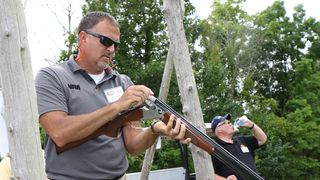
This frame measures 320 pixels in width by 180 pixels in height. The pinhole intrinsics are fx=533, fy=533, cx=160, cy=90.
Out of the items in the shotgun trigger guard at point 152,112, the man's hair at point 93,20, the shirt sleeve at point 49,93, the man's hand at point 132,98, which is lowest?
the shotgun trigger guard at point 152,112

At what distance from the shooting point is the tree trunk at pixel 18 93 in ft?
6.66

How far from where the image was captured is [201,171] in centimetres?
443

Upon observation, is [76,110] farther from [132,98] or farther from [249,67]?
[249,67]

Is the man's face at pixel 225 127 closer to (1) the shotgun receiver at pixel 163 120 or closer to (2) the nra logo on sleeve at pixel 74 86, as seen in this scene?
(1) the shotgun receiver at pixel 163 120

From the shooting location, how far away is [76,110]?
2.66 m

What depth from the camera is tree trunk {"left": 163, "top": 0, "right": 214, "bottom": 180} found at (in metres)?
4.37

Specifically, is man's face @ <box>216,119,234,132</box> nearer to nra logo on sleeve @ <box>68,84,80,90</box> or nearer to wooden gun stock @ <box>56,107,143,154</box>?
wooden gun stock @ <box>56,107,143,154</box>

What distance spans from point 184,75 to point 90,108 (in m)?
1.81

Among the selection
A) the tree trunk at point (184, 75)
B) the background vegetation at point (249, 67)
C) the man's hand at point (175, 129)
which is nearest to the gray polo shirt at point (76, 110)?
the man's hand at point (175, 129)

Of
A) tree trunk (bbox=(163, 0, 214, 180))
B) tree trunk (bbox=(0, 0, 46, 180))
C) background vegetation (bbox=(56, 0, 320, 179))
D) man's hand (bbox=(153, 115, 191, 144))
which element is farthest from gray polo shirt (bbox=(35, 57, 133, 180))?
background vegetation (bbox=(56, 0, 320, 179))

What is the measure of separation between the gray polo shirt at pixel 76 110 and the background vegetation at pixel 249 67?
10.7 metres

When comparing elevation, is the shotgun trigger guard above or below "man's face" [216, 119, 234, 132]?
above

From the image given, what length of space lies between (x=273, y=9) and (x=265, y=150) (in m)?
12.6

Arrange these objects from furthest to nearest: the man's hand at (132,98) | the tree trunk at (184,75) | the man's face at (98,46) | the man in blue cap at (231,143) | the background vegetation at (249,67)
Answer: the background vegetation at (249,67)
the man in blue cap at (231,143)
the tree trunk at (184,75)
the man's face at (98,46)
the man's hand at (132,98)
